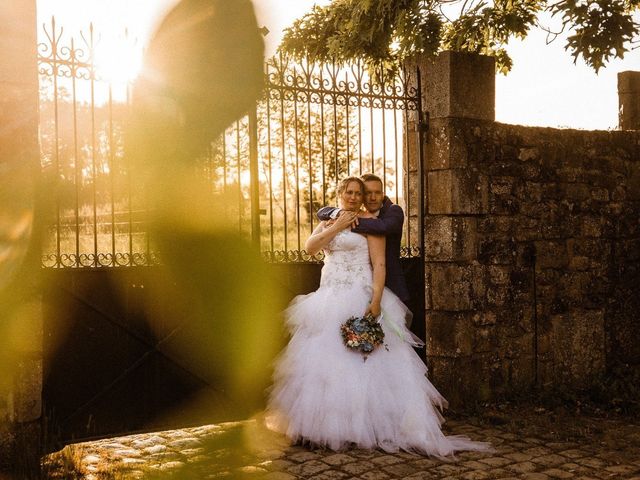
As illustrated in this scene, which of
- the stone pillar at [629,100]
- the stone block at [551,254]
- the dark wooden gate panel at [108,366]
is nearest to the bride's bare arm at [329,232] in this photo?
the dark wooden gate panel at [108,366]

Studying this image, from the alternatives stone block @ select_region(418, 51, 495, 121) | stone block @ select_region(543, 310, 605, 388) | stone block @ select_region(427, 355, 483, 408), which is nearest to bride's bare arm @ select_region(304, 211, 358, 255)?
stone block @ select_region(418, 51, 495, 121)

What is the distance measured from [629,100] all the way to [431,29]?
9.28 ft

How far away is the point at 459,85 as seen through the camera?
6.25 meters

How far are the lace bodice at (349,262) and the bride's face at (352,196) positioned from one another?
191 millimetres

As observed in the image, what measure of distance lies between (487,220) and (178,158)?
108 inches

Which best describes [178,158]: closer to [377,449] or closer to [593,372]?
[377,449]

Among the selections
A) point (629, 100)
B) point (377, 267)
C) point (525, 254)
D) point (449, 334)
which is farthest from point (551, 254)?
point (377, 267)

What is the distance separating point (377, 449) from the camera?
15.9 feet

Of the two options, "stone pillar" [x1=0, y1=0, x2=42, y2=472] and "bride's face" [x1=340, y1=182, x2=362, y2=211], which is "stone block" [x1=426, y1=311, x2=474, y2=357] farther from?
"stone pillar" [x1=0, y1=0, x2=42, y2=472]

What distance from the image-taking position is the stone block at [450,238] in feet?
20.2

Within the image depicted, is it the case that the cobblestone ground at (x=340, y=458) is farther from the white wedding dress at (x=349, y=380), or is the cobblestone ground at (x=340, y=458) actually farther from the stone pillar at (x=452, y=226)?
the stone pillar at (x=452, y=226)

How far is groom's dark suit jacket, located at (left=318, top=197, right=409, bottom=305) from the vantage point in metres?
5.08

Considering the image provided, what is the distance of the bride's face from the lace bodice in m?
0.19

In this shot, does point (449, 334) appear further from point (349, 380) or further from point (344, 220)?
point (344, 220)
